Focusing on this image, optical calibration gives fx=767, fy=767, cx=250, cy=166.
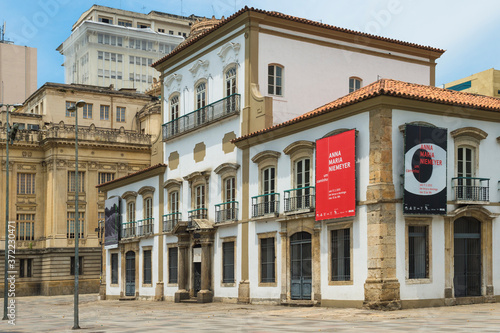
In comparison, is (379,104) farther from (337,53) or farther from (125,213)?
(125,213)

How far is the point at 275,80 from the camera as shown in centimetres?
3884

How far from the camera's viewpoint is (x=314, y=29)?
3962 cm

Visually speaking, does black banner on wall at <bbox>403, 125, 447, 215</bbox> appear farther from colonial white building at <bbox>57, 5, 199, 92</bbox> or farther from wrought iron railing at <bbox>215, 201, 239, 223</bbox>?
colonial white building at <bbox>57, 5, 199, 92</bbox>

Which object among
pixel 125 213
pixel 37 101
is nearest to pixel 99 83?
pixel 37 101

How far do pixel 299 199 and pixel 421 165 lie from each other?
6107 mm

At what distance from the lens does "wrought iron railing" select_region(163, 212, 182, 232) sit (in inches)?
1724

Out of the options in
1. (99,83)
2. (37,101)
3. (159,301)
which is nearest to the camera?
(159,301)

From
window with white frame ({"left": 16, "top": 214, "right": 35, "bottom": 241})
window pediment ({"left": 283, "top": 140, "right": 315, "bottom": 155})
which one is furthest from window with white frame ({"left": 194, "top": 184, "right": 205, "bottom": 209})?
window with white frame ({"left": 16, "top": 214, "right": 35, "bottom": 241})

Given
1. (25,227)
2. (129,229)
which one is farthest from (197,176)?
(25,227)

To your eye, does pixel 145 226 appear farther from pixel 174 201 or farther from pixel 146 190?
pixel 174 201

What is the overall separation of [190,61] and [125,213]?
12430mm

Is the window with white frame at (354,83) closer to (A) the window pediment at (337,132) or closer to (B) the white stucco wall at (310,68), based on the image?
(B) the white stucco wall at (310,68)

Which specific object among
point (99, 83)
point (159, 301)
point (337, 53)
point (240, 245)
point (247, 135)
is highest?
point (99, 83)

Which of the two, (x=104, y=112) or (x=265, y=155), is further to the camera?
(x=104, y=112)
